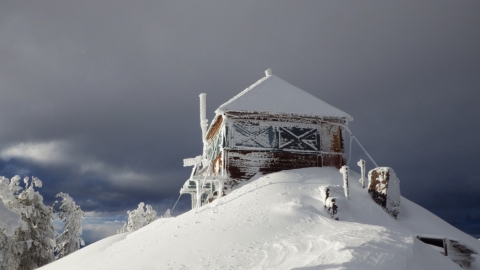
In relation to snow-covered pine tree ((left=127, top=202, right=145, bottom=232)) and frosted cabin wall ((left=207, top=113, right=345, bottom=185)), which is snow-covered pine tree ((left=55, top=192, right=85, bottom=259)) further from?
frosted cabin wall ((left=207, top=113, right=345, bottom=185))

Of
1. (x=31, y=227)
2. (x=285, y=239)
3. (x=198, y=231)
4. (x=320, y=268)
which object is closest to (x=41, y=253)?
(x=31, y=227)

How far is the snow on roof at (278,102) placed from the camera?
22.9 m

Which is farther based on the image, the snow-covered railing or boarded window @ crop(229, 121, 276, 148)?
boarded window @ crop(229, 121, 276, 148)

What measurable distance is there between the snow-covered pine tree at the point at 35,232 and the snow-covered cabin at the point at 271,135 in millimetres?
10813

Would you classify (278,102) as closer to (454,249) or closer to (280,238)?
(454,249)

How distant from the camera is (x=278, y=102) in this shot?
2361 centimetres

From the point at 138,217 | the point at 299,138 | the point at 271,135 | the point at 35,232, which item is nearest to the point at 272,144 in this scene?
the point at 271,135

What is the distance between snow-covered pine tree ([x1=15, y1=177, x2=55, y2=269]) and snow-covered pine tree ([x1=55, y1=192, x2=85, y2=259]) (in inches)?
75.9

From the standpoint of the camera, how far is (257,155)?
74.0 ft

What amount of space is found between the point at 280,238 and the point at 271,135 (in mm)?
10426

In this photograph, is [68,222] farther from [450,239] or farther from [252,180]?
[450,239]

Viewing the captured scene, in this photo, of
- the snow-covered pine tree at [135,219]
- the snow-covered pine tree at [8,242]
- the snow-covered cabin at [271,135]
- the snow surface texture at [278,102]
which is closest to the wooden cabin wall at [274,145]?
the snow-covered cabin at [271,135]

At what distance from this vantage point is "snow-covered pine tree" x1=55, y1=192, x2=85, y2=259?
29.4 m

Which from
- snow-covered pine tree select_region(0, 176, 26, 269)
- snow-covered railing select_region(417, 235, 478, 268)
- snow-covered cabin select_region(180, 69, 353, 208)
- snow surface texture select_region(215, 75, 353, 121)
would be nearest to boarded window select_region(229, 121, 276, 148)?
snow-covered cabin select_region(180, 69, 353, 208)
